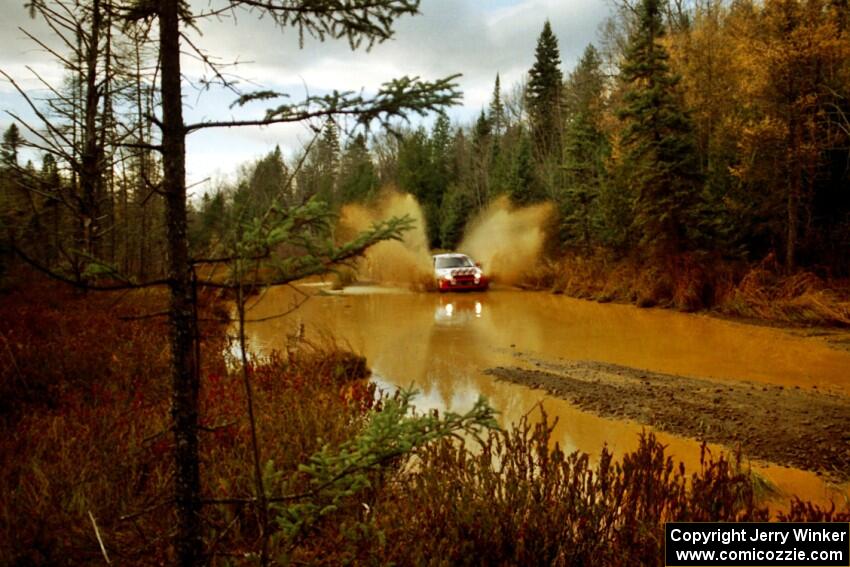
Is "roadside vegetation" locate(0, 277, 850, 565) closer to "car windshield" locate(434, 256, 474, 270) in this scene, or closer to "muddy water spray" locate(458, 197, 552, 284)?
"car windshield" locate(434, 256, 474, 270)

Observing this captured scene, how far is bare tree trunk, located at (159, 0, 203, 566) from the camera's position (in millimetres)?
2090

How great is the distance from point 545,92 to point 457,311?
1678 inches

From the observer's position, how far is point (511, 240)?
107 feet

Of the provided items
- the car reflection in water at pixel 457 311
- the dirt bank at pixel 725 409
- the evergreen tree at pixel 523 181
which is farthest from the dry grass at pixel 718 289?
the evergreen tree at pixel 523 181

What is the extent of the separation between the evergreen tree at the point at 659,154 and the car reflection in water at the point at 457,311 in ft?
24.0

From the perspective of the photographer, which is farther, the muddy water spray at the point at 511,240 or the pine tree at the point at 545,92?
the pine tree at the point at 545,92

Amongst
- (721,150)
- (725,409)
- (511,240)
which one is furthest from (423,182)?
(725,409)

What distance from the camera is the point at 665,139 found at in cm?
1922

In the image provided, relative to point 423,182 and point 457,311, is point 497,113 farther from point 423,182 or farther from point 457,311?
point 457,311

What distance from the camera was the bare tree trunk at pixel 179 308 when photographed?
209 cm

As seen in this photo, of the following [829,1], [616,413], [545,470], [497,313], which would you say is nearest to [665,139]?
[829,1]

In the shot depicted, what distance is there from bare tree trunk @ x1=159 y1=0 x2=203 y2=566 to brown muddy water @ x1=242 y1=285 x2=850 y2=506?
1.79 metres

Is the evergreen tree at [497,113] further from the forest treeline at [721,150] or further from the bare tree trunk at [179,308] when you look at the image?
the bare tree trunk at [179,308]

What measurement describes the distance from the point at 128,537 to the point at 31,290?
1109 centimetres
